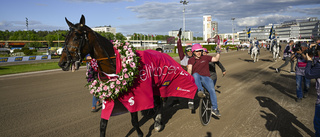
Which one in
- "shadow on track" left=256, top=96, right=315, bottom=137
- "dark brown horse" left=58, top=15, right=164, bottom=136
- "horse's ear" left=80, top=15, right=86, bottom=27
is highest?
"horse's ear" left=80, top=15, right=86, bottom=27

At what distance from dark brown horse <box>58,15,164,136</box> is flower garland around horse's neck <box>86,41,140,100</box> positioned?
19 cm

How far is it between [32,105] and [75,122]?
2.64m

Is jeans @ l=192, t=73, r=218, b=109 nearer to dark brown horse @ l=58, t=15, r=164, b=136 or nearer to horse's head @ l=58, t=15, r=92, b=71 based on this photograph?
dark brown horse @ l=58, t=15, r=164, b=136

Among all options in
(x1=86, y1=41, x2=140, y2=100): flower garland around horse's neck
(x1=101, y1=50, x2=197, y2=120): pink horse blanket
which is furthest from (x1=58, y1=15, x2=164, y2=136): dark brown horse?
(x1=101, y1=50, x2=197, y2=120): pink horse blanket

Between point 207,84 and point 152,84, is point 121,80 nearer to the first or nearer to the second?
point 152,84

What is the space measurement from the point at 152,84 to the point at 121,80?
96 centimetres

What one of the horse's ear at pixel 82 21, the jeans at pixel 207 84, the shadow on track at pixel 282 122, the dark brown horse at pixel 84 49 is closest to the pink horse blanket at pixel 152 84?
the jeans at pixel 207 84

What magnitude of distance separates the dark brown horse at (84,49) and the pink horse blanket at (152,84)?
484 mm

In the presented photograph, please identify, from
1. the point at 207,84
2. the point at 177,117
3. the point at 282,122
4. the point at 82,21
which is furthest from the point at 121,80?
the point at 282,122

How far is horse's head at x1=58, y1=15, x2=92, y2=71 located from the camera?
3.47 meters

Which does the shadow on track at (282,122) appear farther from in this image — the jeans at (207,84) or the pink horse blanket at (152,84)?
the pink horse blanket at (152,84)

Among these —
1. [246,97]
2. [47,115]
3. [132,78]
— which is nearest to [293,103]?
[246,97]

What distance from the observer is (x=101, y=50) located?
12.2 ft

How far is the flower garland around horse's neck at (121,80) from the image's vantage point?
3643 mm
